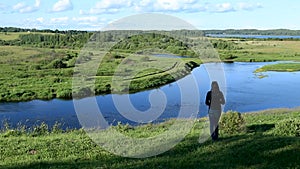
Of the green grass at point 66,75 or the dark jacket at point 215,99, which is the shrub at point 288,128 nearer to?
the dark jacket at point 215,99

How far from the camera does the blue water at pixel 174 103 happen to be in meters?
34.7

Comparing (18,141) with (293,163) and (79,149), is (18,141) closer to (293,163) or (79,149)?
(79,149)

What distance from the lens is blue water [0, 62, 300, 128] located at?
114 ft

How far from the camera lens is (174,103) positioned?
41.7 m

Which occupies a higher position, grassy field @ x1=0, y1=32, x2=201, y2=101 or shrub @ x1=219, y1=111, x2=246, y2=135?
shrub @ x1=219, y1=111, x2=246, y2=135

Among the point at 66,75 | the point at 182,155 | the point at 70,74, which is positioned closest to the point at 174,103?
the point at 182,155

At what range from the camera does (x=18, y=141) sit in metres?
14.0

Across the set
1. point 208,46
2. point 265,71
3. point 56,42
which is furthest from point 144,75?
point 56,42

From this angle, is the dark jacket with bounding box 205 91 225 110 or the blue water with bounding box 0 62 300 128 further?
the blue water with bounding box 0 62 300 128

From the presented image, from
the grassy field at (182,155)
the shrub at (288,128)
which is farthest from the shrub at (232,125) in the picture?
the shrub at (288,128)

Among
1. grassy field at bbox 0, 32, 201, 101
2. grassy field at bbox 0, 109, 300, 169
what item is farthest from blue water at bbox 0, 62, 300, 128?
grassy field at bbox 0, 109, 300, 169

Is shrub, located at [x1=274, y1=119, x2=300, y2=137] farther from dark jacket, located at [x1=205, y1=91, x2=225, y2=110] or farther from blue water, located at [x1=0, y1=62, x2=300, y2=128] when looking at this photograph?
blue water, located at [x1=0, y1=62, x2=300, y2=128]

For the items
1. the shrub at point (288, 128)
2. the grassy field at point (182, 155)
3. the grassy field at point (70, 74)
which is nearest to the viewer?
the grassy field at point (182, 155)

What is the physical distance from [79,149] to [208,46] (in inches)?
308
